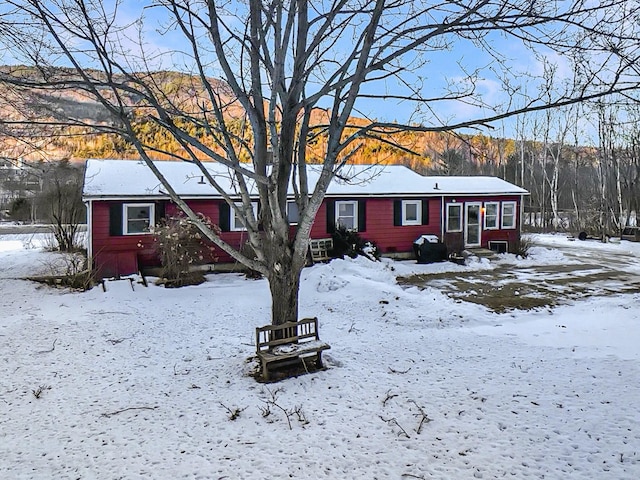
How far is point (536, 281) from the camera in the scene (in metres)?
11.2

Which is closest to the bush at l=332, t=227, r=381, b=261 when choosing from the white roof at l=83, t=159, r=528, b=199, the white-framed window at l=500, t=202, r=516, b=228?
the white roof at l=83, t=159, r=528, b=199

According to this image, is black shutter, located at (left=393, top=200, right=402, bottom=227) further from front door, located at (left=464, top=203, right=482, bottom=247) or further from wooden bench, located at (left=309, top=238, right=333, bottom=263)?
front door, located at (left=464, top=203, right=482, bottom=247)

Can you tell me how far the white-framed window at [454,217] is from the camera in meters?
15.8

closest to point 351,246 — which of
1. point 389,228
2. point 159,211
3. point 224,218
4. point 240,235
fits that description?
point 389,228

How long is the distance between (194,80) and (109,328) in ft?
14.3

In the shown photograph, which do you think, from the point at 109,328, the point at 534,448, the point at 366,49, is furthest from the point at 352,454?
the point at 109,328

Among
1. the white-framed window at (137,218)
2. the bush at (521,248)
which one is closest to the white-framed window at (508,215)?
the bush at (521,248)

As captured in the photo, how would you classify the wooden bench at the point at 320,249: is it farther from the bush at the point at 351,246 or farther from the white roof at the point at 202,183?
the white roof at the point at 202,183

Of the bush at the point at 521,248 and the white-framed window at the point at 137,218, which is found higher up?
the white-framed window at the point at 137,218

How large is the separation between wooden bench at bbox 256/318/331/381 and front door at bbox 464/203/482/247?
12.2 m

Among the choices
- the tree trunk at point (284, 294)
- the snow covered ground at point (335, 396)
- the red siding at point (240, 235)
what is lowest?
the snow covered ground at point (335, 396)

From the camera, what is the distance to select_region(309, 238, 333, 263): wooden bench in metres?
13.3

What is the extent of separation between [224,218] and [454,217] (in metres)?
8.52

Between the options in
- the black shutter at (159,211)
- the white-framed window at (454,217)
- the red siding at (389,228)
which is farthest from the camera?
the white-framed window at (454,217)
